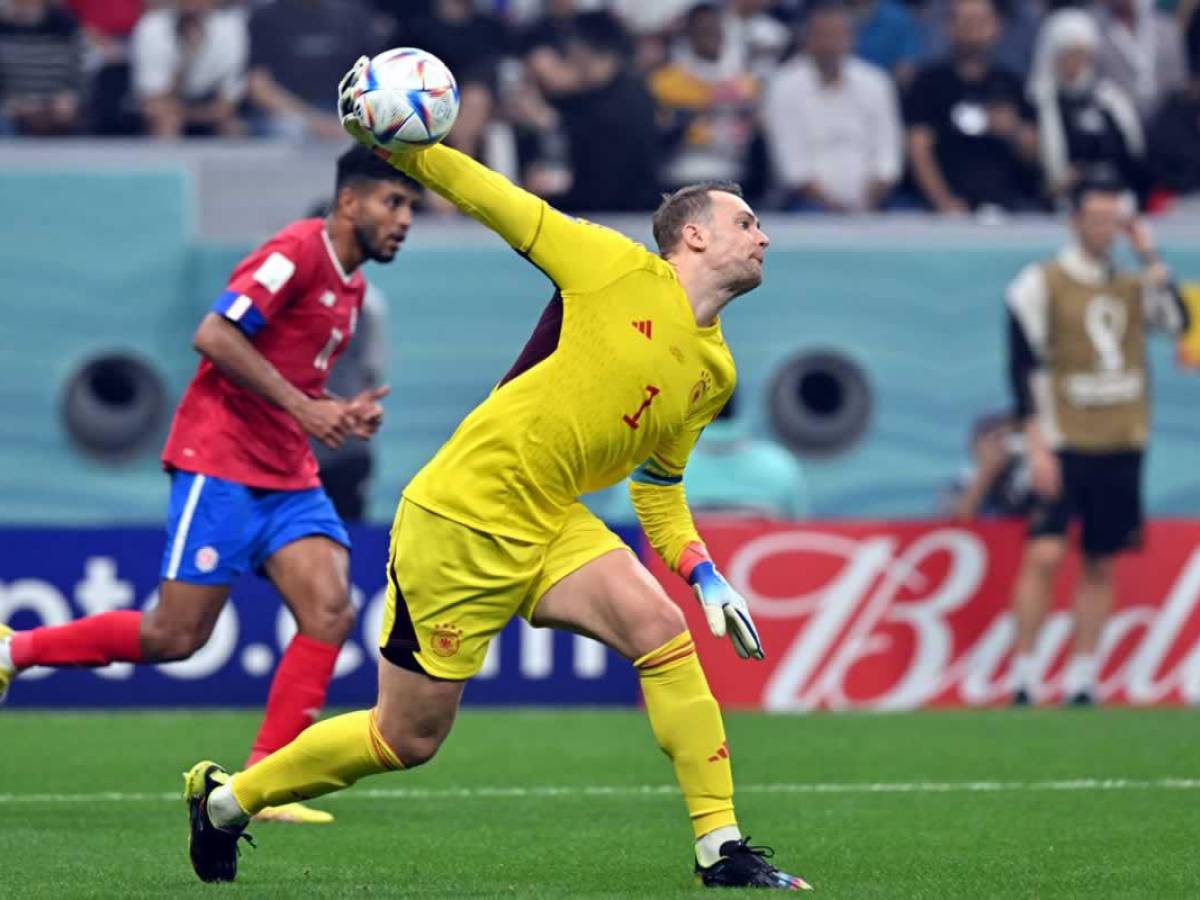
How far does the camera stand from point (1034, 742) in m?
11.6

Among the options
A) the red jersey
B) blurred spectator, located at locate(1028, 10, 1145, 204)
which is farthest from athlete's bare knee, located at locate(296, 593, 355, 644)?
blurred spectator, located at locate(1028, 10, 1145, 204)

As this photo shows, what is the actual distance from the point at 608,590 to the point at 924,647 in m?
7.21

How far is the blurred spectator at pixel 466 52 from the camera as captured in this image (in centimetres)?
1633

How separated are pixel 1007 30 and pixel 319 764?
1280 centimetres

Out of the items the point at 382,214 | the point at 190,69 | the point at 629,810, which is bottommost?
the point at 629,810

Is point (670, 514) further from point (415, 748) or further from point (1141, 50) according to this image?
point (1141, 50)

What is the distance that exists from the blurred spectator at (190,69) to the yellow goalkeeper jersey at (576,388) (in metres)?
10.4

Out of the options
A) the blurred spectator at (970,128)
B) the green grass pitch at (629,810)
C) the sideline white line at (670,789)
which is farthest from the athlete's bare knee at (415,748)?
the blurred spectator at (970,128)

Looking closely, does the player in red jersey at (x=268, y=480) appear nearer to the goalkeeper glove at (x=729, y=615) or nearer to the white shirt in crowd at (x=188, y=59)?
the goalkeeper glove at (x=729, y=615)

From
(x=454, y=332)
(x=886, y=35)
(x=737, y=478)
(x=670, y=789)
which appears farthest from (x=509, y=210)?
(x=886, y=35)

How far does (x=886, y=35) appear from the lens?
726 inches

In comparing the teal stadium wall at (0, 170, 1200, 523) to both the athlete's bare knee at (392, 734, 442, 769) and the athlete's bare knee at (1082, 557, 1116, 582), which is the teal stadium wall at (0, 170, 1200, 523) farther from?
the athlete's bare knee at (392, 734, 442, 769)

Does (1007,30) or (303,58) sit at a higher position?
(1007,30)

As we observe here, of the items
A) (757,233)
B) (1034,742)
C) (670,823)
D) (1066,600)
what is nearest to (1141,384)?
(1066,600)
